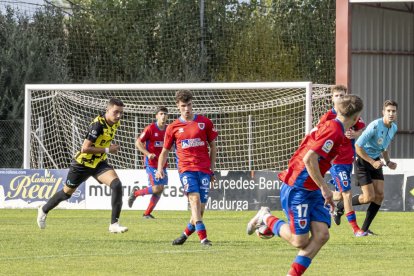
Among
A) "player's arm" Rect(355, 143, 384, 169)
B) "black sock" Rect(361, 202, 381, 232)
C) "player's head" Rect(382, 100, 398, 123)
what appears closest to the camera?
"player's arm" Rect(355, 143, 384, 169)

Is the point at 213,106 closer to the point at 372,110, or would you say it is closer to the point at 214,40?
the point at 372,110

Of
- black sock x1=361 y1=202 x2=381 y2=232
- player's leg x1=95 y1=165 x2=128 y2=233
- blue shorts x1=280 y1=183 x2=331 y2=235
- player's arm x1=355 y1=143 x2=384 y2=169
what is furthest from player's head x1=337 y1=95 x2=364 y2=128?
black sock x1=361 y1=202 x2=381 y2=232

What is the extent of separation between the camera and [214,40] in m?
39.2

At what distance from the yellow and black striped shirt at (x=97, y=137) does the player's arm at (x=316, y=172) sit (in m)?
6.43

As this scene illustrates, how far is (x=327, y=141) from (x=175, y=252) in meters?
4.19

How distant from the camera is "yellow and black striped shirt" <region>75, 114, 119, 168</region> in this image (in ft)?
53.4

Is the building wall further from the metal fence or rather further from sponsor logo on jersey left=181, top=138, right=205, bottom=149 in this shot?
sponsor logo on jersey left=181, top=138, right=205, bottom=149

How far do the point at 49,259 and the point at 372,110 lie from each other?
73.2 ft

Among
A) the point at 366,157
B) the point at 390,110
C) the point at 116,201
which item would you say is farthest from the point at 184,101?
the point at 390,110

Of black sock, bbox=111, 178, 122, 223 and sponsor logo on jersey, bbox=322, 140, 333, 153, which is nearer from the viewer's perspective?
sponsor logo on jersey, bbox=322, 140, 333, 153

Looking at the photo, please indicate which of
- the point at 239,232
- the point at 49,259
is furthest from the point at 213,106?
the point at 49,259

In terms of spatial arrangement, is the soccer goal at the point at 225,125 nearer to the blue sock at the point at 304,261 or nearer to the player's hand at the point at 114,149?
the player's hand at the point at 114,149

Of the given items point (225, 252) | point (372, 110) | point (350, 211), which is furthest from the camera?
point (372, 110)

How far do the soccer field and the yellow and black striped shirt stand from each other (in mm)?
1089
